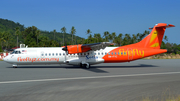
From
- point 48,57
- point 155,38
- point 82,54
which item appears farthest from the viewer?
point 155,38

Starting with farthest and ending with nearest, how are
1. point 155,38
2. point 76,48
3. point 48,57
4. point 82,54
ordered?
point 155,38 < point 82,54 < point 48,57 < point 76,48

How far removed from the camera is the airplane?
19.9 meters

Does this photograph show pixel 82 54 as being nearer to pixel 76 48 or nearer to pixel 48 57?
pixel 76 48

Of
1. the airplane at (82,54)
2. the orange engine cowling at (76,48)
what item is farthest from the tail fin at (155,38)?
the orange engine cowling at (76,48)

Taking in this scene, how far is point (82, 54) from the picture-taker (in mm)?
20578

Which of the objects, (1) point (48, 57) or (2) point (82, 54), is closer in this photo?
(1) point (48, 57)

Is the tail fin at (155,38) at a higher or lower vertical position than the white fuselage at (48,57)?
higher

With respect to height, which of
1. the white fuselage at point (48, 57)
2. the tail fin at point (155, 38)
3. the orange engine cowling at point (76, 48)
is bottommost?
the white fuselage at point (48, 57)

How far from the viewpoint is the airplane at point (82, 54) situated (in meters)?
19.9

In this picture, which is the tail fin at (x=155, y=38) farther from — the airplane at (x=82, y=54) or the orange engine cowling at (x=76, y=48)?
the orange engine cowling at (x=76, y=48)

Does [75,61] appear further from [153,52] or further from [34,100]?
[34,100]

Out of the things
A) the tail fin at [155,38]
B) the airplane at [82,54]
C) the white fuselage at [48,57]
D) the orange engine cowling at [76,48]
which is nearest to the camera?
the orange engine cowling at [76,48]

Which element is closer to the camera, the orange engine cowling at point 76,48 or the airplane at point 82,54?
the orange engine cowling at point 76,48

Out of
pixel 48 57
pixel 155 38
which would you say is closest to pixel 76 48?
pixel 48 57
